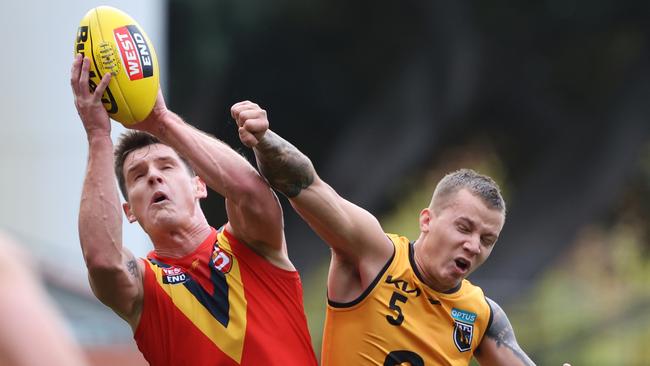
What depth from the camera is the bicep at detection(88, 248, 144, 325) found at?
525 cm

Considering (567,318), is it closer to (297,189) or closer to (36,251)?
(36,251)

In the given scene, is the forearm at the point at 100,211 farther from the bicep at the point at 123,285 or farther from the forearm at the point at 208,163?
the forearm at the point at 208,163

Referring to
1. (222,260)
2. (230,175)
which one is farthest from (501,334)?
(230,175)

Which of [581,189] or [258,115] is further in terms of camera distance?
[581,189]

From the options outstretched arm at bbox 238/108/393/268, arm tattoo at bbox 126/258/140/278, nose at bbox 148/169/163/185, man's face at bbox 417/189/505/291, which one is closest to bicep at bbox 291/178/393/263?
outstretched arm at bbox 238/108/393/268

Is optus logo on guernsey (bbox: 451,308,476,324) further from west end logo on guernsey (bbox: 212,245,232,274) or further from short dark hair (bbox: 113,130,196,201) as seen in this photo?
short dark hair (bbox: 113,130,196,201)

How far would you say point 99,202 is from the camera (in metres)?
5.21

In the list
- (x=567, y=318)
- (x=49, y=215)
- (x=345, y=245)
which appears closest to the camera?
(x=345, y=245)

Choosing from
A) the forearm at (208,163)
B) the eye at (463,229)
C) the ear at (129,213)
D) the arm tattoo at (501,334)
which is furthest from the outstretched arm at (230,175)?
the arm tattoo at (501,334)

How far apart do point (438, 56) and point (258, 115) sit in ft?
50.0

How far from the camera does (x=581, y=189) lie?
20391 millimetres

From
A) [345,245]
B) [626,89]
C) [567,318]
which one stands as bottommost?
[567,318]

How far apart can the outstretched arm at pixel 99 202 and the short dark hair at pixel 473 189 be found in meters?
1.44

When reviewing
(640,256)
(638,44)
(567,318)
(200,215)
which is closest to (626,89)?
(638,44)
